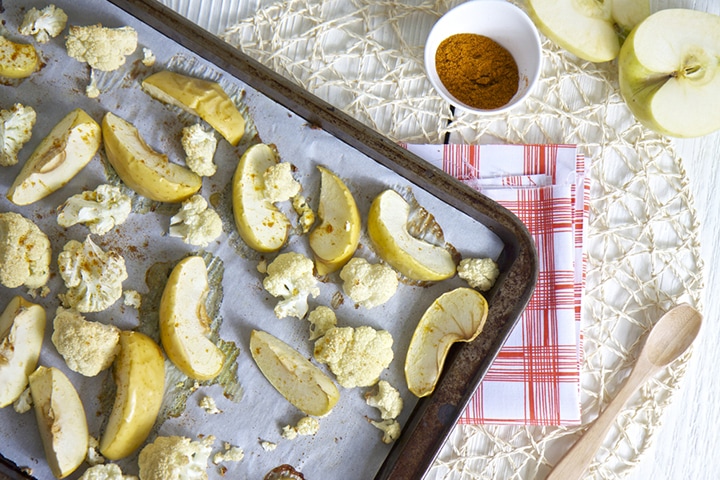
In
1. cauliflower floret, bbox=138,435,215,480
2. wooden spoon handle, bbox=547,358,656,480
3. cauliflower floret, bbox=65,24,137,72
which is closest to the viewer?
cauliflower floret, bbox=138,435,215,480

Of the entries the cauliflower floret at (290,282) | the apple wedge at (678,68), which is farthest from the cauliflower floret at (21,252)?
the apple wedge at (678,68)

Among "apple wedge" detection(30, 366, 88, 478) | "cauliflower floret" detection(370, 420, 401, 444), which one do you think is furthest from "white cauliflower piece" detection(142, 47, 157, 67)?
"cauliflower floret" detection(370, 420, 401, 444)

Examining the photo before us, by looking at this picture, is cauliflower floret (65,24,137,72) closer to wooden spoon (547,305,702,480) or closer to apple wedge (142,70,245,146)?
apple wedge (142,70,245,146)

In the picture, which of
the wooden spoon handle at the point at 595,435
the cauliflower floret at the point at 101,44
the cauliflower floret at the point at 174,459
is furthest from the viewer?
the wooden spoon handle at the point at 595,435

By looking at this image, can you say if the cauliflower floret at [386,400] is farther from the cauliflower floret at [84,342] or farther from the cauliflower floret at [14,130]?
the cauliflower floret at [14,130]

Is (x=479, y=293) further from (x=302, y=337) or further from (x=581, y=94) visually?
(x=581, y=94)

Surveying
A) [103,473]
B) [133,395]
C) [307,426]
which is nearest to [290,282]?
[307,426]
